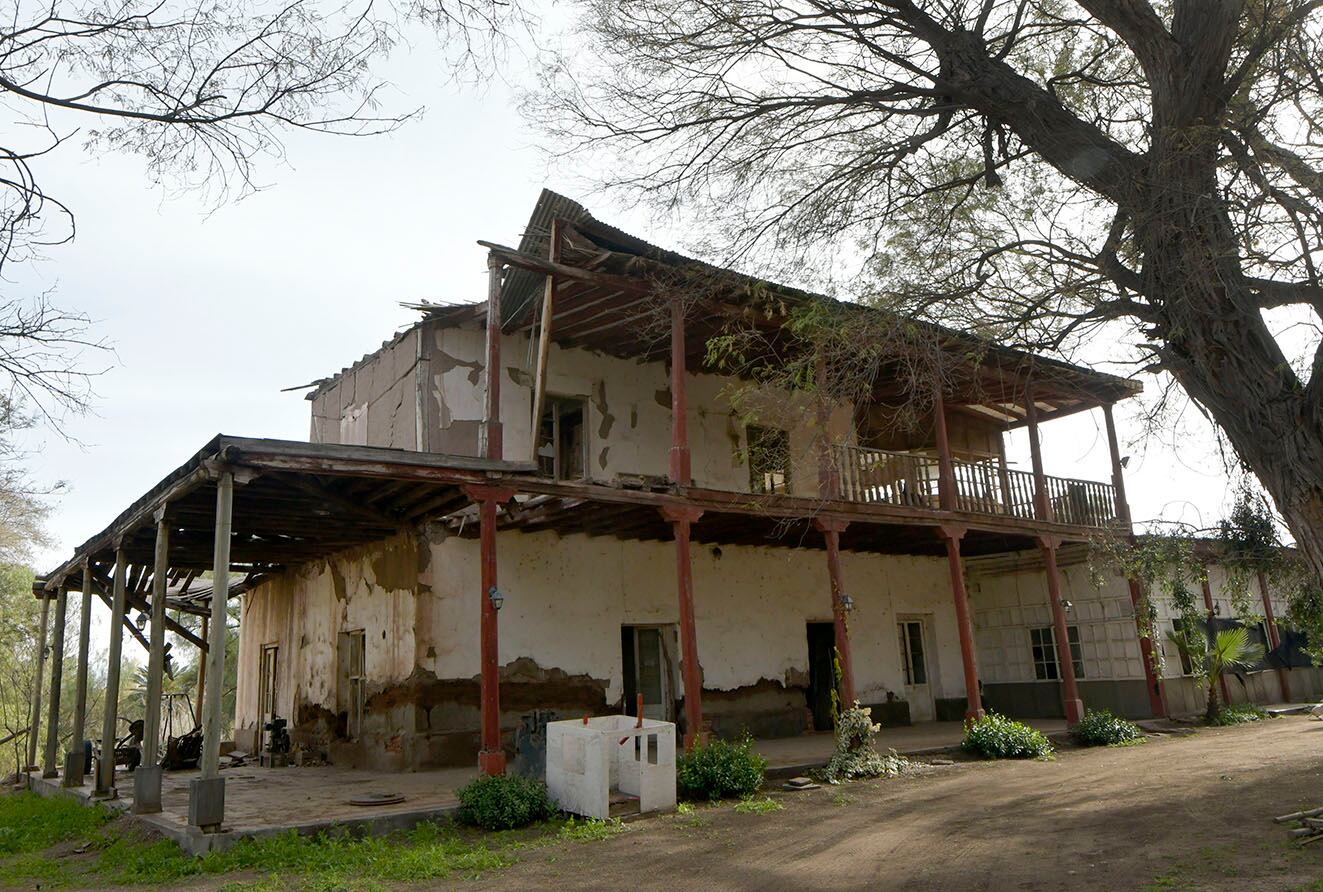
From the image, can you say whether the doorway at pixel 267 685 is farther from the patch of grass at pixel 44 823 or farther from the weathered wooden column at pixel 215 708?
the weathered wooden column at pixel 215 708

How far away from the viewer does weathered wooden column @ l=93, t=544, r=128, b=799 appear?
10.7 m

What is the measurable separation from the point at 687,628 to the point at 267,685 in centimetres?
999

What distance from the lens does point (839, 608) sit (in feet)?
40.8


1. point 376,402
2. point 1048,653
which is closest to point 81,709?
point 376,402

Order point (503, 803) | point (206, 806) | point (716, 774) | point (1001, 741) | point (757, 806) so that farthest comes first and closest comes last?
point (1001, 741) < point (716, 774) < point (757, 806) < point (503, 803) < point (206, 806)

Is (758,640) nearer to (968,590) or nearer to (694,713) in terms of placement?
(694,713)

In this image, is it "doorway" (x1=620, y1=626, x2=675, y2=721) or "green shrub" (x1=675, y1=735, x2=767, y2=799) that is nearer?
"green shrub" (x1=675, y1=735, x2=767, y2=799)

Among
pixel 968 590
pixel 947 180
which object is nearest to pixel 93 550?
pixel 947 180

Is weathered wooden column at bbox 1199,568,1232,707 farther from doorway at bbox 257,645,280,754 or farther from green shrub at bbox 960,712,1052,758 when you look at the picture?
doorway at bbox 257,645,280,754

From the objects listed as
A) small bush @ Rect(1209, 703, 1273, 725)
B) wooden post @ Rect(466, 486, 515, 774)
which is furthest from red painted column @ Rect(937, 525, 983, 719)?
wooden post @ Rect(466, 486, 515, 774)

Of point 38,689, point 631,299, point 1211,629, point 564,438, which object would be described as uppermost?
point 631,299

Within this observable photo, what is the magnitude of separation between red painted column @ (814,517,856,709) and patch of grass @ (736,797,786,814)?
2498 mm

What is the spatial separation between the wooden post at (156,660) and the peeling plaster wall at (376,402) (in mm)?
3646

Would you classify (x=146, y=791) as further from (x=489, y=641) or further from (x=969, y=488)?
(x=969, y=488)
